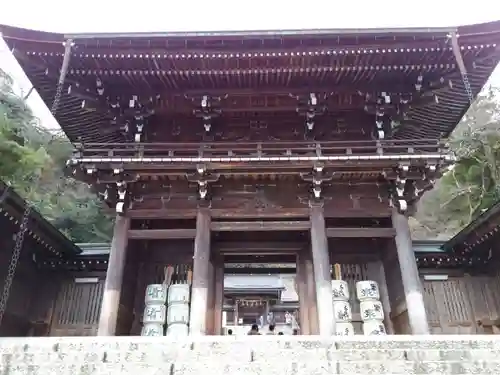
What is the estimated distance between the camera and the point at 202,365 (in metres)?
5.32

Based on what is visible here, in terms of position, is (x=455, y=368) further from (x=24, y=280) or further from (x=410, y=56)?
(x=24, y=280)

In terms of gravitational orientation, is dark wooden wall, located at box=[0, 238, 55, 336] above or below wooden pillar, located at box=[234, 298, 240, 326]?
below

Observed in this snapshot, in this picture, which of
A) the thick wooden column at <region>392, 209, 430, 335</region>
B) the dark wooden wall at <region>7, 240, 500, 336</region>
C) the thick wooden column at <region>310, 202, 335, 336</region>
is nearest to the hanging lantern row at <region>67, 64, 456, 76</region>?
the thick wooden column at <region>310, 202, 335, 336</region>

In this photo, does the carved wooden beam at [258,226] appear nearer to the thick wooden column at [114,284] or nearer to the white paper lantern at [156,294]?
the white paper lantern at [156,294]

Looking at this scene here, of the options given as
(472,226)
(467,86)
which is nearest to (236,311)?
(472,226)

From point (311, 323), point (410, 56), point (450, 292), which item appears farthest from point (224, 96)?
point (450, 292)

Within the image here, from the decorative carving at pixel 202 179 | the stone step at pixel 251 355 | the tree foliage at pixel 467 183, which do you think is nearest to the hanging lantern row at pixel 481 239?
the stone step at pixel 251 355

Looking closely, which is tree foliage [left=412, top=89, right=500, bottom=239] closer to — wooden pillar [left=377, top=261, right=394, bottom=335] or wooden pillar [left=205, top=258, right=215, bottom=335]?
wooden pillar [left=377, top=261, right=394, bottom=335]

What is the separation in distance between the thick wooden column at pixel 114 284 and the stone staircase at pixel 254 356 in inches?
81.3

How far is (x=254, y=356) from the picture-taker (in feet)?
17.8

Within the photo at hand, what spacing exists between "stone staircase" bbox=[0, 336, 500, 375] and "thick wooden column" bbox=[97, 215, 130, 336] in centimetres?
206

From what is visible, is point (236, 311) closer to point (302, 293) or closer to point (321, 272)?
point (302, 293)

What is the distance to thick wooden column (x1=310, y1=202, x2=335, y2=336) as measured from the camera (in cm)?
750

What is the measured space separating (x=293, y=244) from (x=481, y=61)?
5.47 metres
